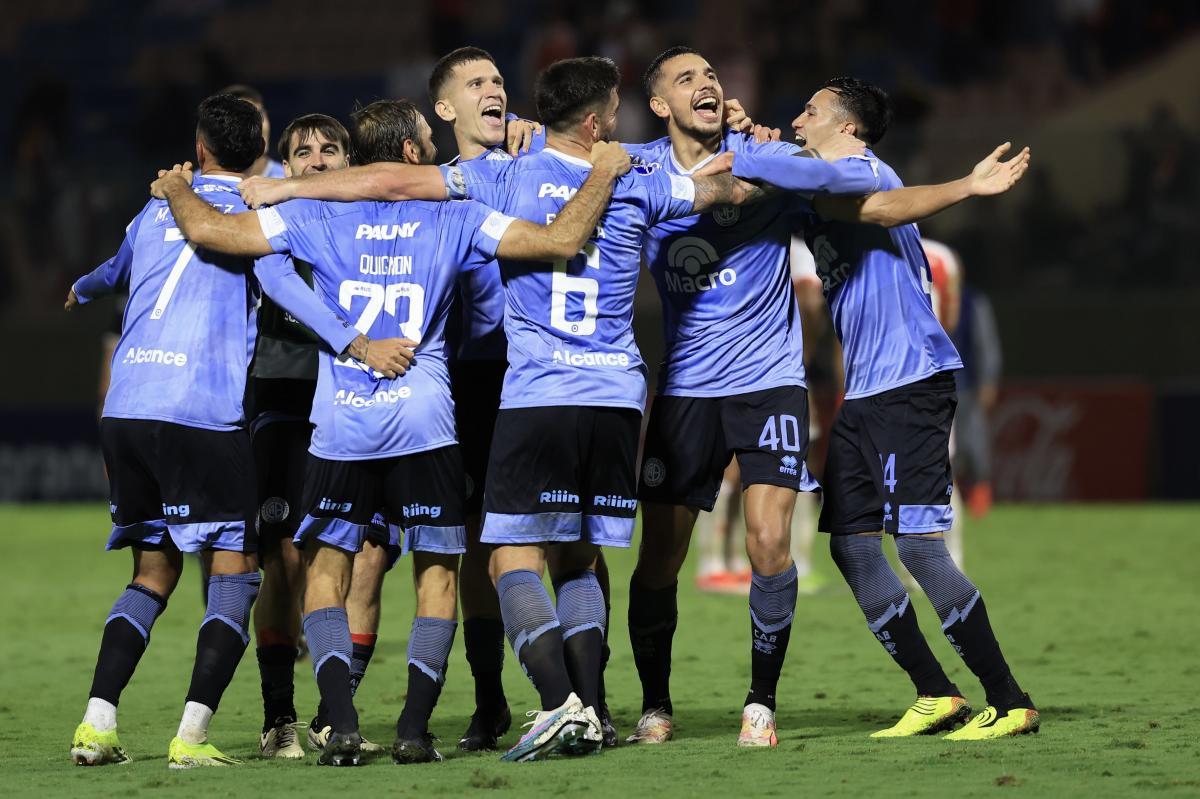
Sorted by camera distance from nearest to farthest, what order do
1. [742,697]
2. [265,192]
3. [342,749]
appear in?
[342,749] → [265,192] → [742,697]

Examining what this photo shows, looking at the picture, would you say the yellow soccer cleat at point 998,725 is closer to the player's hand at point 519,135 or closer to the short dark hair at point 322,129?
the player's hand at point 519,135

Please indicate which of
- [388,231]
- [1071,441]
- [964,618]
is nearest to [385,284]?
[388,231]

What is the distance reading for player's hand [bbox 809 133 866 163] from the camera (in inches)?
236

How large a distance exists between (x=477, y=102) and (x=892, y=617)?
7.81ft

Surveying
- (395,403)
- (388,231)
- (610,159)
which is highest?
(610,159)

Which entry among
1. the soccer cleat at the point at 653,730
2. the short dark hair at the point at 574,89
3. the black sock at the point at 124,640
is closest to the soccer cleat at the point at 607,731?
the soccer cleat at the point at 653,730

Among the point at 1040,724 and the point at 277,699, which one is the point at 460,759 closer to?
the point at 277,699

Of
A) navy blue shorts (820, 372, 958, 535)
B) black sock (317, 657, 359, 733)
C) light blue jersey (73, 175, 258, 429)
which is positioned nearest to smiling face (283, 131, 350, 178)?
light blue jersey (73, 175, 258, 429)

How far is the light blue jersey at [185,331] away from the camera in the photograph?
223 inches

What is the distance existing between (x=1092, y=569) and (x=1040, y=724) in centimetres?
596

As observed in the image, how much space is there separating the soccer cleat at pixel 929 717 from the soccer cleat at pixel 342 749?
1778mm

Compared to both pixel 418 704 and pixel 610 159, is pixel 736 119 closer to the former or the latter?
pixel 610 159

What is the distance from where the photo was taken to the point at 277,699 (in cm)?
593

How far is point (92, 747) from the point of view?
5484 millimetres
